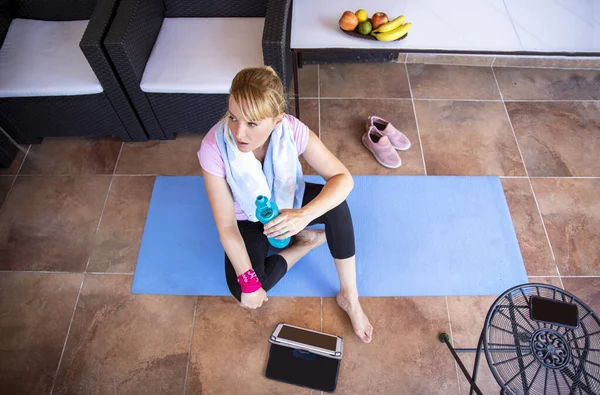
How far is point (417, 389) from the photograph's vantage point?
1529mm

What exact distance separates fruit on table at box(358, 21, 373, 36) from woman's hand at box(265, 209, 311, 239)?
0.96 metres

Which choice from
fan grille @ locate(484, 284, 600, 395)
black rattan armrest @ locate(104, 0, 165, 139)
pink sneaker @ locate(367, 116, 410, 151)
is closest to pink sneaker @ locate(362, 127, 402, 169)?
pink sneaker @ locate(367, 116, 410, 151)

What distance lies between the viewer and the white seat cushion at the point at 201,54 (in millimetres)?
1804

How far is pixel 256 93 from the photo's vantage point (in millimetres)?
1045

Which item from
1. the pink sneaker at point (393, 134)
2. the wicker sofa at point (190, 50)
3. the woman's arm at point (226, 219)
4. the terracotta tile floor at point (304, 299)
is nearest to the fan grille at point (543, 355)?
the terracotta tile floor at point (304, 299)

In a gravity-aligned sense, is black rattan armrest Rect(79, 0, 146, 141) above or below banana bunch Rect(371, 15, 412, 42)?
above

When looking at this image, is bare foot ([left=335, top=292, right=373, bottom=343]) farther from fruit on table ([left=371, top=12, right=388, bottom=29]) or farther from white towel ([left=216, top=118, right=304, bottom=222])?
fruit on table ([left=371, top=12, right=388, bottom=29])

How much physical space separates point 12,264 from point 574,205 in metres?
2.73

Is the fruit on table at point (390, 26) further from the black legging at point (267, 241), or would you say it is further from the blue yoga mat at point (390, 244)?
the black legging at point (267, 241)

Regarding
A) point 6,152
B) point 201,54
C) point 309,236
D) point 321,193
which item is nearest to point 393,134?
point 309,236

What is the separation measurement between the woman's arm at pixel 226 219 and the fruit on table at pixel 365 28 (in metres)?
0.97

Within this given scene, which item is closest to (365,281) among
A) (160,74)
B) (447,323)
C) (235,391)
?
(447,323)

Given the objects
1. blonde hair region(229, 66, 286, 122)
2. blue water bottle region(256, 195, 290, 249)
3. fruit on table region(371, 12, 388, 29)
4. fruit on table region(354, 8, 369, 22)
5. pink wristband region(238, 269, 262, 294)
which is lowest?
pink wristband region(238, 269, 262, 294)

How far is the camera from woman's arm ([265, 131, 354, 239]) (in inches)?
48.9
